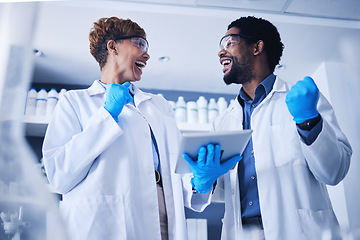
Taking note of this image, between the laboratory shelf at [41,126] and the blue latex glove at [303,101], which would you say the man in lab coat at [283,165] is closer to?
the blue latex glove at [303,101]

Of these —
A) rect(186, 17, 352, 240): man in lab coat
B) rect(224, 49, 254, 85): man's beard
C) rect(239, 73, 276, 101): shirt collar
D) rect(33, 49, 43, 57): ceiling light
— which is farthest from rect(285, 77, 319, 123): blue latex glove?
rect(33, 49, 43, 57): ceiling light

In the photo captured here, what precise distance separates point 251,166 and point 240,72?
48 centimetres

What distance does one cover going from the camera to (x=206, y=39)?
2.31m

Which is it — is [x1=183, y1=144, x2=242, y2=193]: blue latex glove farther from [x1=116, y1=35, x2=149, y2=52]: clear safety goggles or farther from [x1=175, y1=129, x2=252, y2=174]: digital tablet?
[x1=116, y1=35, x2=149, y2=52]: clear safety goggles

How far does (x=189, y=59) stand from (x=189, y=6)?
441 millimetres

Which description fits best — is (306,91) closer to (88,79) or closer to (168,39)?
(168,39)

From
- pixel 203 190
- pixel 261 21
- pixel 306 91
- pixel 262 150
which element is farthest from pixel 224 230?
pixel 261 21

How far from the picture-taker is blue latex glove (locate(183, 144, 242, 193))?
121 cm

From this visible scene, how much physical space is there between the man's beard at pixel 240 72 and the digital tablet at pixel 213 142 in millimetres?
478

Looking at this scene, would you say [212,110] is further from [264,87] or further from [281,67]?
[264,87]

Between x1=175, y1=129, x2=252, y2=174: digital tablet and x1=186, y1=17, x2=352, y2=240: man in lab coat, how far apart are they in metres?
0.06

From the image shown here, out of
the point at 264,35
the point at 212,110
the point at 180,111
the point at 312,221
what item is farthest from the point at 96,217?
the point at 212,110

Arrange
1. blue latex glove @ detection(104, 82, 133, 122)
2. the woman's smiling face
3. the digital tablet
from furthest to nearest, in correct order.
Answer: the woman's smiling face → blue latex glove @ detection(104, 82, 133, 122) → the digital tablet

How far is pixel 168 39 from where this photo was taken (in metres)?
2.30
